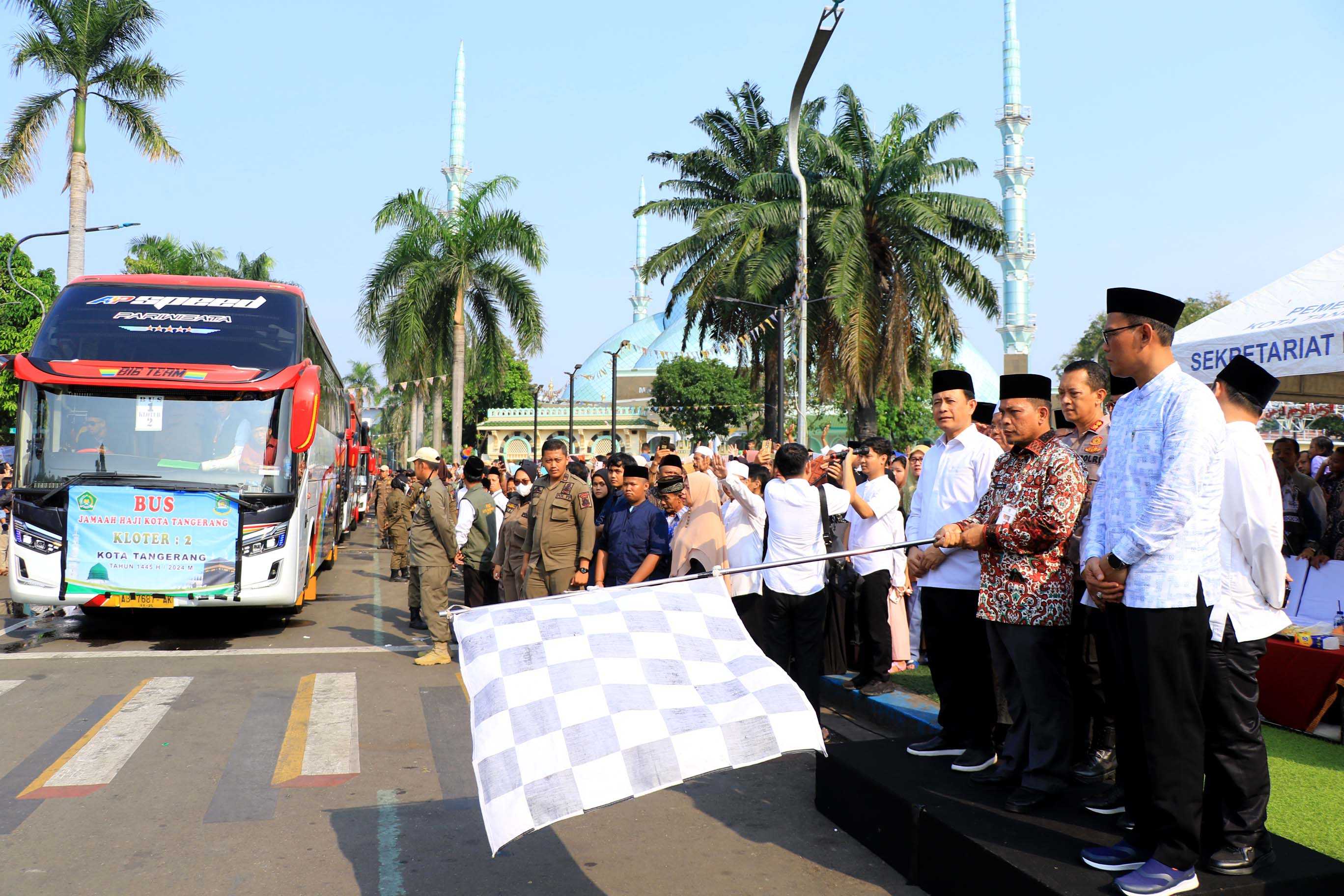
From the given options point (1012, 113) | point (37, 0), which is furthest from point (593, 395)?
point (37, 0)

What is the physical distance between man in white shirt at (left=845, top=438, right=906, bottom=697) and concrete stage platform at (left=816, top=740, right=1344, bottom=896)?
2271 mm

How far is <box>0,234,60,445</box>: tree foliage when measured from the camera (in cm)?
3216

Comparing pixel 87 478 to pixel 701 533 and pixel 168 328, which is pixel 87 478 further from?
pixel 701 533

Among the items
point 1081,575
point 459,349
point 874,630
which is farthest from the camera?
point 459,349

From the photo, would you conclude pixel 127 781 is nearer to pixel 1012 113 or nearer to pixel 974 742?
pixel 974 742

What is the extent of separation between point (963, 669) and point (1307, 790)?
6.05 ft

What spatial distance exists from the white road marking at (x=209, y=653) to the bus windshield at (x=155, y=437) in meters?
1.66

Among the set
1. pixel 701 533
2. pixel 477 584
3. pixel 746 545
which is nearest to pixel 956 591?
pixel 746 545

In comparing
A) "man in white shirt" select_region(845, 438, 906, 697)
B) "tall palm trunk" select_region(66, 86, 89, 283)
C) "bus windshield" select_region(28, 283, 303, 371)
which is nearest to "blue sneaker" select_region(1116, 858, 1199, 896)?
"man in white shirt" select_region(845, 438, 906, 697)

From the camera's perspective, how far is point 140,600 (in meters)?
10.6

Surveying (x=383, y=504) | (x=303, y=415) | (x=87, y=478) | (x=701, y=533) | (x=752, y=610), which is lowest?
(x=383, y=504)

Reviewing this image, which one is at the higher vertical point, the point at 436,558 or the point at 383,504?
the point at 436,558

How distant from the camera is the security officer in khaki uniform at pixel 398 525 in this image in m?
17.2

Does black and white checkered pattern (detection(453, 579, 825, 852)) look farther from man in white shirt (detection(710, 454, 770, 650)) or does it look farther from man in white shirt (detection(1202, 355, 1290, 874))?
man in white shirt (detection(710, 454, 770, 650))
